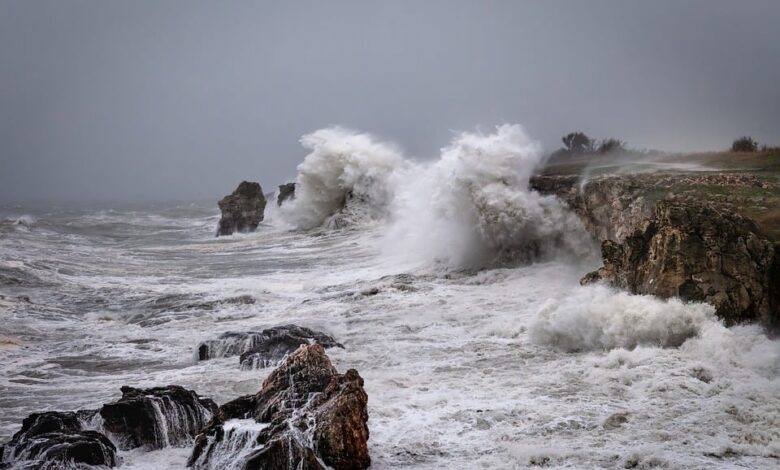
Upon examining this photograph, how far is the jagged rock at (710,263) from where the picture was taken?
30.5 ft

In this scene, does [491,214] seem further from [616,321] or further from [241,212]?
[241,212]

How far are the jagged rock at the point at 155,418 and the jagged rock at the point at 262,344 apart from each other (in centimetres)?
213

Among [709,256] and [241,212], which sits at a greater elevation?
[241,212]

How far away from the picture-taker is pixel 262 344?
1039 cm

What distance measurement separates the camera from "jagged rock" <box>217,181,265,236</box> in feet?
112

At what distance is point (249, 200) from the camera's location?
34938 millimetres

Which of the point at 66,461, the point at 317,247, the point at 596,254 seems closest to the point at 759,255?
the point at 596,254

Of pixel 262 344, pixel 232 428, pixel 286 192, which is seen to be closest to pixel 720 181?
pixel 262 344

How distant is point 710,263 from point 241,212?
27382 mm

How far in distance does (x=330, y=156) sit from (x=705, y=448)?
98.5ft

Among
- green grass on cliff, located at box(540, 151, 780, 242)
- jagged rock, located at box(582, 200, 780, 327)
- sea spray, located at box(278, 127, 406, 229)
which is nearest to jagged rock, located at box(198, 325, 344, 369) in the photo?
jagged rock, located at box(582, 200, 780, 327)

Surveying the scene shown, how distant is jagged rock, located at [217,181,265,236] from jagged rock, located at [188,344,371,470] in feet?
90.1

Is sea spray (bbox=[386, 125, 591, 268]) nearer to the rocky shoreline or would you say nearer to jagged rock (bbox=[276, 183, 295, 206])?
the rocky shoreline

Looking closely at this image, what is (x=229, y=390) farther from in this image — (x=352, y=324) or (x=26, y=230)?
(x=26, y=230)
